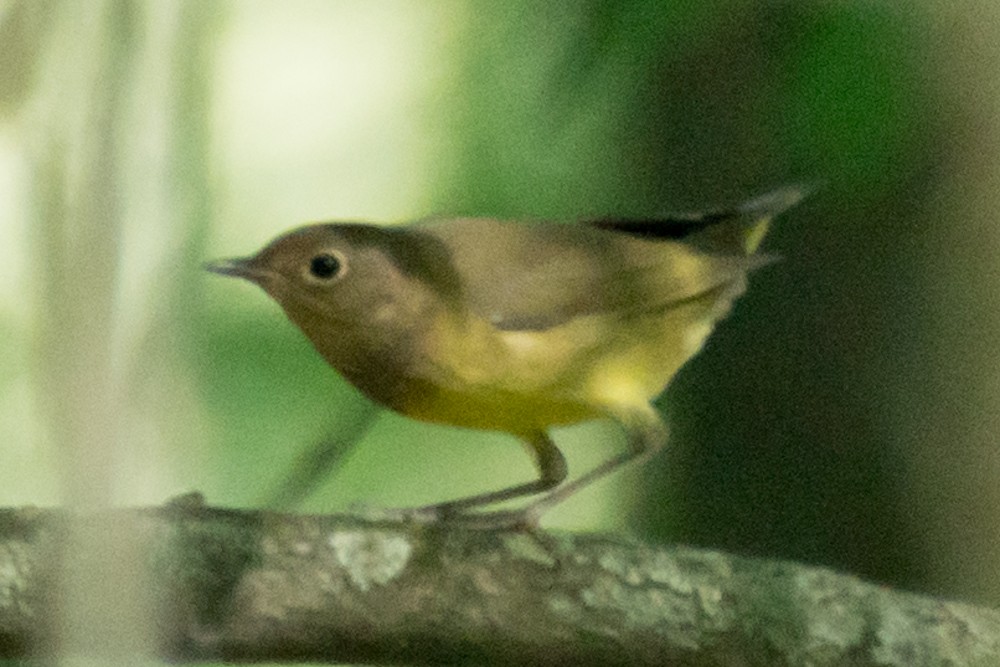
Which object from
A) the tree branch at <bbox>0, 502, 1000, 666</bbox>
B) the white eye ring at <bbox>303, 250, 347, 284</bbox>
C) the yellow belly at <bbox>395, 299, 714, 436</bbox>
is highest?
the white eye ring at <bbox>303, 250, 347, 284</bbox>

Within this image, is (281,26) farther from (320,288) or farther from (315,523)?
(315,523)

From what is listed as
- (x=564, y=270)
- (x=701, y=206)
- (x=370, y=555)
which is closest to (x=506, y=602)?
(x=370, y=555)

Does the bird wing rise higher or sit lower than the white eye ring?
lower

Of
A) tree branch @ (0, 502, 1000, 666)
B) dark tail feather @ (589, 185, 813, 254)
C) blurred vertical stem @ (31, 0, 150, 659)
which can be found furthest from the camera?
dark tail feather @ (589, 185, 813, 254)

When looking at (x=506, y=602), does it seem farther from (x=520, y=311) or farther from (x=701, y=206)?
(x=701, y=206)

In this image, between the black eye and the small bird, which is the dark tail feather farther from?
the black eye

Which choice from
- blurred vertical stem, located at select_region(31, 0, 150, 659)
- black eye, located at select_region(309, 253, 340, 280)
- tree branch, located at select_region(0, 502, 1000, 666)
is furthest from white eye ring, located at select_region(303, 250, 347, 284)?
blurred vertical stem, located at select_region(31, 0, 150, 659)

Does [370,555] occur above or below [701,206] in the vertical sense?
below

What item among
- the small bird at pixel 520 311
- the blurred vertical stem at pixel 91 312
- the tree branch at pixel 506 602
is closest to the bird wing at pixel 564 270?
the small bird at pixel 520 311
